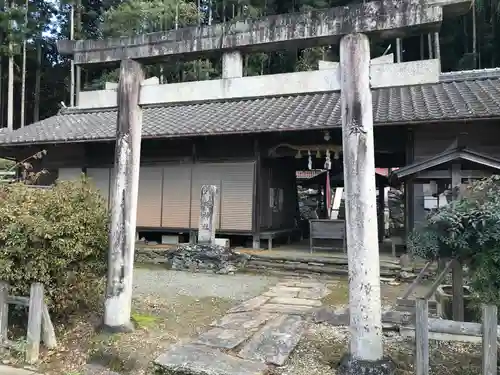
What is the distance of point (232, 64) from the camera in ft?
17.7

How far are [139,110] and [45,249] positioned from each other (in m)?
2.07

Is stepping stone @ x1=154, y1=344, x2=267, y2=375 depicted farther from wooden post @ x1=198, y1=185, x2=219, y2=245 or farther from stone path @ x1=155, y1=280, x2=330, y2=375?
wooden post @ x1=198, y1=185, x2=219, y2=245

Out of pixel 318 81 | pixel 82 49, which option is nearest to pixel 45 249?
pixel 82 49

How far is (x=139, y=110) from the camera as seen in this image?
5.74 metres

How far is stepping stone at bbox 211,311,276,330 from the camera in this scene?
19.0 ft

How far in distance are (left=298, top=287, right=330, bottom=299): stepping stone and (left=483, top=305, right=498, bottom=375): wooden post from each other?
4119mm

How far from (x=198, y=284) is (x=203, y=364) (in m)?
4.49

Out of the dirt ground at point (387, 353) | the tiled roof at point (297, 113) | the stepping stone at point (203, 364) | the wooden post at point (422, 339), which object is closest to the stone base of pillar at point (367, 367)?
the dirt ground at point (387, 353)

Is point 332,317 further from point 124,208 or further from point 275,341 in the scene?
point 124,208

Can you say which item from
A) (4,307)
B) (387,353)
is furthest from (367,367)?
(4,307)

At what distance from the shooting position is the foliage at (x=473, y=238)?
12.6 feet

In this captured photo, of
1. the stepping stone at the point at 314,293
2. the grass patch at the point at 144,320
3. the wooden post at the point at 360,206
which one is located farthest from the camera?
the stepping stone at the point at 314,293

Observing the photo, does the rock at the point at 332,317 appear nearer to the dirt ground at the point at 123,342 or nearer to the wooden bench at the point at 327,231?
the dirt ground at the point at 123,342

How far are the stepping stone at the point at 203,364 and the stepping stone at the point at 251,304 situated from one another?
1.92 metres
